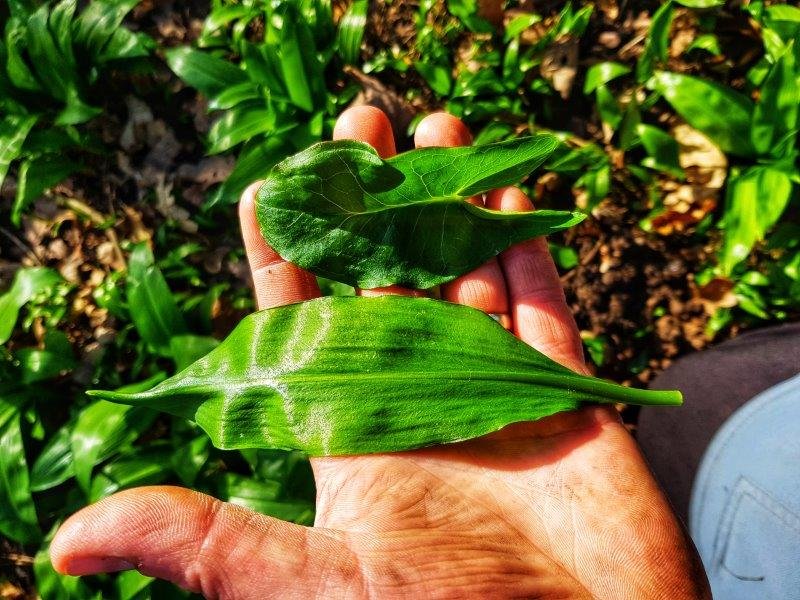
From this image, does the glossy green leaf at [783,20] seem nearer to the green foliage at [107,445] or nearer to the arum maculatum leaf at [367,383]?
the arum maculatum leaf at [367,383]

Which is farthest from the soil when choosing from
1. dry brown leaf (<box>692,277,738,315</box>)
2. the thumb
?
the thumb

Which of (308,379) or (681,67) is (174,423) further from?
(681,67)

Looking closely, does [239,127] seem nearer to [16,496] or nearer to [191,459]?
[191,459]

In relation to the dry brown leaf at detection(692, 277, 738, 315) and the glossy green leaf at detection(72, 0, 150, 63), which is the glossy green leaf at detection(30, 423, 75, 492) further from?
the dry brown leaf at detection(692, 277, 738, 315)

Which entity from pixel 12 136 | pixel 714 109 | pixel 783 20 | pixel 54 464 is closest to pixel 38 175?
pixel 12 136

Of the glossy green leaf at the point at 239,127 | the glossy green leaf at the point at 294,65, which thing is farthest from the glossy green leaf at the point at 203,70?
the glossy green leaf at the point at 294,65

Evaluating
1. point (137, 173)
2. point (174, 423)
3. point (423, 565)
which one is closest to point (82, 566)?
point (423, 565)
